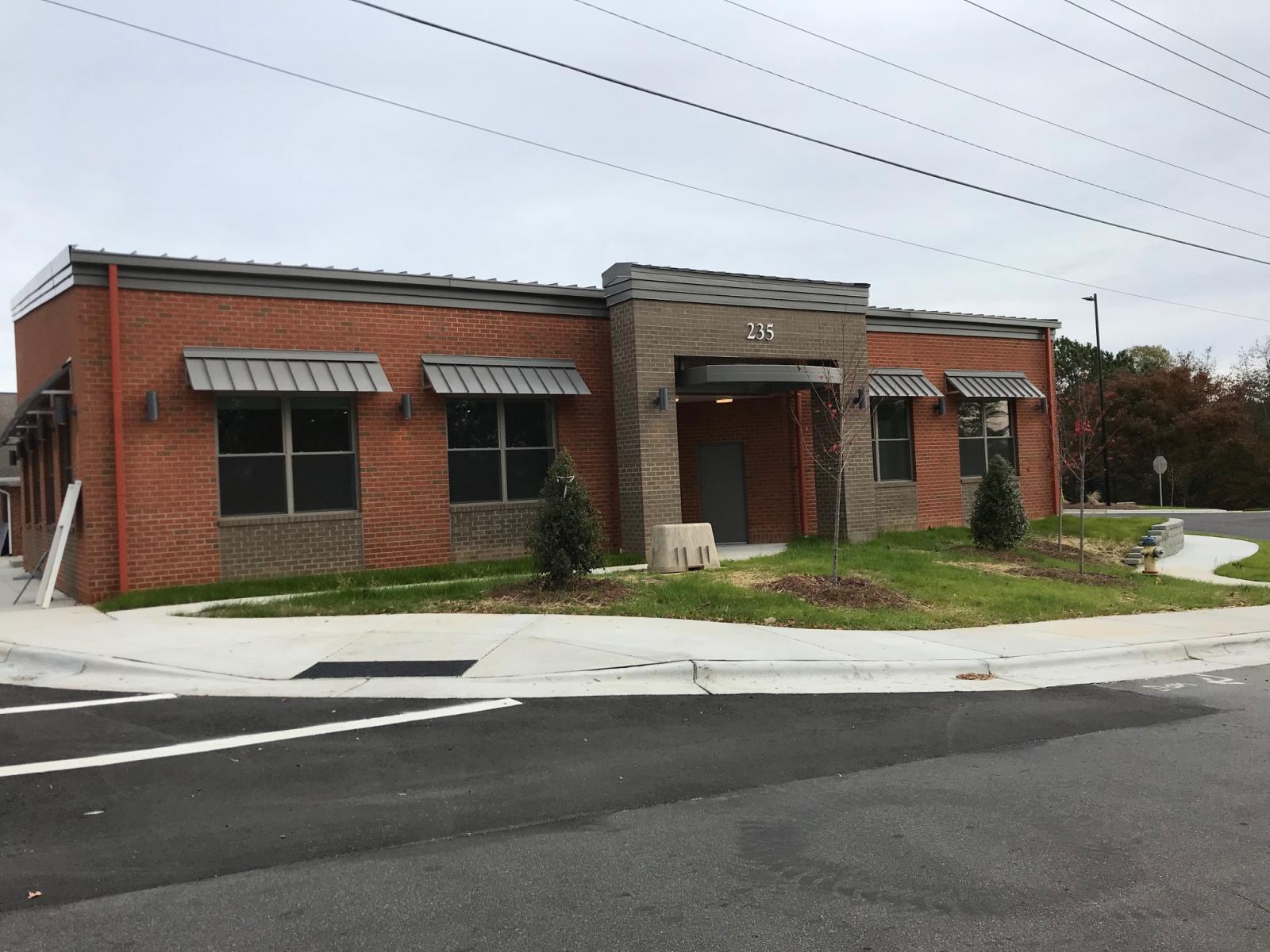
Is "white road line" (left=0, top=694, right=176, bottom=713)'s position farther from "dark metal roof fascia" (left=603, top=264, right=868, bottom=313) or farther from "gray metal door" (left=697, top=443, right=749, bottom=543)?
"gray metal door" (left=697, top=443, right=749, bottom=543)

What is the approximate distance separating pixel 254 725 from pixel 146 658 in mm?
2858

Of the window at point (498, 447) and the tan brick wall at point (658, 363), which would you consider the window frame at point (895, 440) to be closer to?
the tan brick wall at point (658, 363)

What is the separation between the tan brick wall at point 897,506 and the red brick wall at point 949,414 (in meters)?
0.26

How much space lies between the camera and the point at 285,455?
14773 millimetres

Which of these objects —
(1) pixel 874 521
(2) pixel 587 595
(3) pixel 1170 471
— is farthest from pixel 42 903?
(3) pixel 1170 471

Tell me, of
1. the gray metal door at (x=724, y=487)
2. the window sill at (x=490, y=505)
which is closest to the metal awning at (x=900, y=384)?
the gray metal door at (x=724, y=487)

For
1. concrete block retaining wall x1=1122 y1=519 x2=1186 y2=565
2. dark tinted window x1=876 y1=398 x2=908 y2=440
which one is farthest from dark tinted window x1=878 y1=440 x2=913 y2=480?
concrete block retaining wall x1=1122 y1=519 x2=1186 y2=565

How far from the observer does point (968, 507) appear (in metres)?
22.4

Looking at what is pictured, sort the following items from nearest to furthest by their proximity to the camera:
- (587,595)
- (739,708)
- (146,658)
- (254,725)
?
1. (254,725)
2. (739,708)
3. (146,658)
4. (587,595)

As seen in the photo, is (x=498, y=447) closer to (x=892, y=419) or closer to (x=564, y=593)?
(x=564, y=593)

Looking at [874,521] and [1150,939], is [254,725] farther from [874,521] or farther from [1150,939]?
[874,521]

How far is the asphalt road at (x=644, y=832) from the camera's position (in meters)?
3.92

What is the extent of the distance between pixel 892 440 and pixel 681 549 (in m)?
8.22

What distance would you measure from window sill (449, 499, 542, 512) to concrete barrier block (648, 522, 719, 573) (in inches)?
88.6
